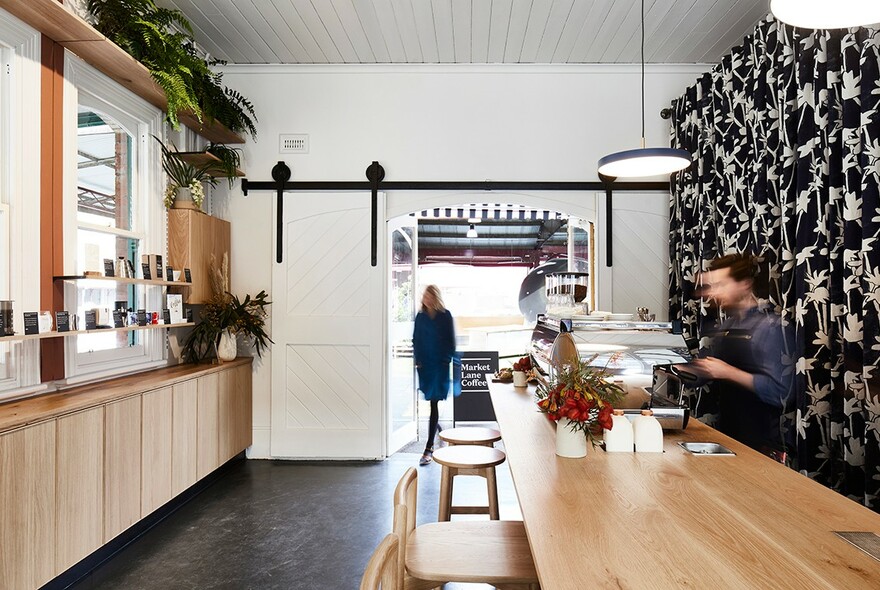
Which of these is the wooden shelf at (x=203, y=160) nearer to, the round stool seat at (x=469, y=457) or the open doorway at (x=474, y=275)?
the open doorway at (x=474, y=275)

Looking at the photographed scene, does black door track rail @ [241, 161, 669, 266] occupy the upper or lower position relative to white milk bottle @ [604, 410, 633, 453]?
upper

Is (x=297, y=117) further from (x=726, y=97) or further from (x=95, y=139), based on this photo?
(x=726, y=97)

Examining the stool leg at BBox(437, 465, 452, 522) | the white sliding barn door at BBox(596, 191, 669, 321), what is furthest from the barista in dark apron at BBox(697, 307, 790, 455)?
the white sliding barn door at BBox(596, 191, 669, 321)

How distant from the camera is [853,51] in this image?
2924mm

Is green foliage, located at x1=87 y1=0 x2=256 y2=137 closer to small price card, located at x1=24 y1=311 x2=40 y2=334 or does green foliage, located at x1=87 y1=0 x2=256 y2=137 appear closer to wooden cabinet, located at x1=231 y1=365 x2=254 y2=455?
small price card, located at x1=24 y1=311 x2=40 y2=334

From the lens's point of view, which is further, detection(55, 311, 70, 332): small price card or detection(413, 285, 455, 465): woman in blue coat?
detection(413, 285, 455, 465): woman in blue coat

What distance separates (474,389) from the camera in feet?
22.7

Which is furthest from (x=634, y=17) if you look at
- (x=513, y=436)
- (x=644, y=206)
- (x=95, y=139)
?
(x=95, y=139)

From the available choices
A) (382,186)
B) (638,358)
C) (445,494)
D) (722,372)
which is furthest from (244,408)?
(722,372)

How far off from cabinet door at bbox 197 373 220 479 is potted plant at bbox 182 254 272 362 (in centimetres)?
40

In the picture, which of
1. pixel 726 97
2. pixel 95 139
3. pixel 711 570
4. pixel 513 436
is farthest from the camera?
pixel 726 97

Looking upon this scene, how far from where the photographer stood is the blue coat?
5379 millimetres

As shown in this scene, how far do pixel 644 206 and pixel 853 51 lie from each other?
233 cm

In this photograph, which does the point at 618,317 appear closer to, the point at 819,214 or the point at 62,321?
the point at 819,214
